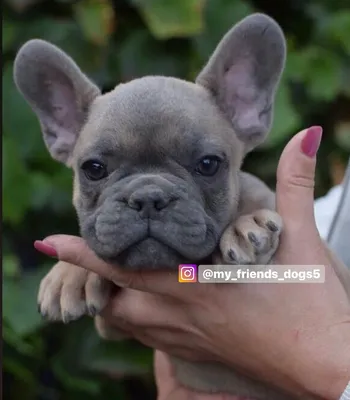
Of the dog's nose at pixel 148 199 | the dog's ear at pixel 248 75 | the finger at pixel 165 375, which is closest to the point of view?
the dog's nose at pixel 148 199

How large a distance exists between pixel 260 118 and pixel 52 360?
0.71 m

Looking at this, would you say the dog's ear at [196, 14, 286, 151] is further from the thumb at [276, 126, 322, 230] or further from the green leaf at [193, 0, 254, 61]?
the green leaf at [193, 0, 254, 61]

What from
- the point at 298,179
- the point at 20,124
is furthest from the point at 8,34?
the point at 298,179

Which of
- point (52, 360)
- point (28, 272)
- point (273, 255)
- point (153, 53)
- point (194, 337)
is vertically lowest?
point (52, 360)

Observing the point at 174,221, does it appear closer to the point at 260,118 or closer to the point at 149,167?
the point at 149,167

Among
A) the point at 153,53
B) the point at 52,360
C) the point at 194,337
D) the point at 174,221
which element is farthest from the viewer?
the point at 52,360

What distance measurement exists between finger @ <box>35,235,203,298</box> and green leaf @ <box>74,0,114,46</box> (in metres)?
0.58

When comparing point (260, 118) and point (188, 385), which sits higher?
point (260, 118)

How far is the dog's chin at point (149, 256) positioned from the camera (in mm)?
881

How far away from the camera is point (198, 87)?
40.5 inches

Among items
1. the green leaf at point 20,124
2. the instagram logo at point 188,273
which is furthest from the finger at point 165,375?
the green leaf at point 20,124

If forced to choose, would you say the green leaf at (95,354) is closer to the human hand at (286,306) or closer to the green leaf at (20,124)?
the green leaf at (20,124)

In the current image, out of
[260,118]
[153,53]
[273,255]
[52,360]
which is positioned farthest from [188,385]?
[153,53]

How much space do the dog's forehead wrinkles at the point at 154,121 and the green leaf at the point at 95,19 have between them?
0.47 m
